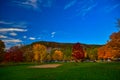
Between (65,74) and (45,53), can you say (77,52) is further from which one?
(65,74)

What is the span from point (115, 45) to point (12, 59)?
41.2 meters

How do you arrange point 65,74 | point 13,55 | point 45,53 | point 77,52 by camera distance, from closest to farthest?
point 65,74, point 13,55, point 77,52, point 45,53

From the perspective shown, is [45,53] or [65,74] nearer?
[65,74]

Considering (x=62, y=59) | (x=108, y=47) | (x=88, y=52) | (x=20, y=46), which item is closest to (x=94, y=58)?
(x=88, y=52)

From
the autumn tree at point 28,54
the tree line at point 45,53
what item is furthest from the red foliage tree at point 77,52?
the autumn tree at point 28,54

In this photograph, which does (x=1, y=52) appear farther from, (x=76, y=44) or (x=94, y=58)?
(x=94, y=58)

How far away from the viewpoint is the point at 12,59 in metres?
65.9

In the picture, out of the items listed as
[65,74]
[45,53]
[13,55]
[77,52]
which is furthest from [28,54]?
[65,74]

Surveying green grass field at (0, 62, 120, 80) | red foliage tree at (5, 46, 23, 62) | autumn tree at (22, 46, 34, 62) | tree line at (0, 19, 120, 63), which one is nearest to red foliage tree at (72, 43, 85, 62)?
tree line at (0, 19, 120, 63)

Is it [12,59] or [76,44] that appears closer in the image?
[12,59]

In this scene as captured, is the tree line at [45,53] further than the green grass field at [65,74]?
Yes

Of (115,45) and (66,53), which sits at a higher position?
(66,53)

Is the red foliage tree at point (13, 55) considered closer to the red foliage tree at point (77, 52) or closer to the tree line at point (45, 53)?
the tree line at point (45, 53)

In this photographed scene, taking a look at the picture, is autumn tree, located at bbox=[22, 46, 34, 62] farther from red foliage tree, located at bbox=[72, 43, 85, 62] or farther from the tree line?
red foliage tree, located at bbox=[72, 43, 85, 62]
